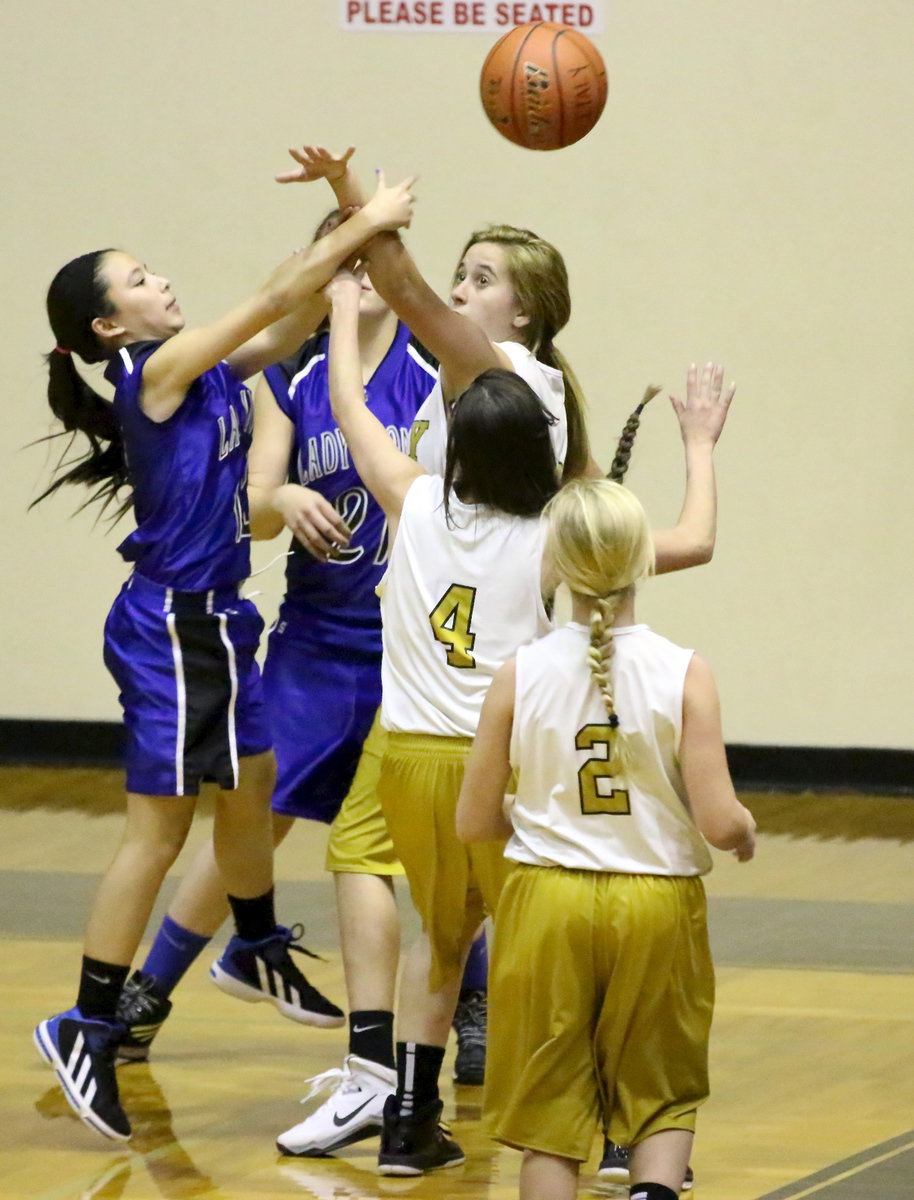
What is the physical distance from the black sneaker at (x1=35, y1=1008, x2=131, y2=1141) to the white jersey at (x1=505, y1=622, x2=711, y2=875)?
125 cm

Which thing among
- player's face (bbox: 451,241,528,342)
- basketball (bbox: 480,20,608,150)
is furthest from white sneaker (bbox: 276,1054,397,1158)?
basketball (bbox: 480,20,608,150)

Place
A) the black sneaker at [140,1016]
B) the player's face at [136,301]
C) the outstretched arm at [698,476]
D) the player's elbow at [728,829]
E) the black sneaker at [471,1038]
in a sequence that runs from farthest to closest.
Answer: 1. the black sneaker at [140,1016]
2. the black sneaker at [471,1038]
3. the player's face at [136,301]
4. the outstretched arm at [698,476]
5. the player's elbow at [728,829]

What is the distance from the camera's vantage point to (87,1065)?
3.71 metres

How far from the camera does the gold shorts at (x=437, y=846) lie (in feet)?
10.9

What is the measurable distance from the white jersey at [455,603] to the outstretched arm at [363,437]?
0.04 metres

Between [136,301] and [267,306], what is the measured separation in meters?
0.39

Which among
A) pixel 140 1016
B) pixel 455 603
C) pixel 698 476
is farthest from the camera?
pixel 140 1016

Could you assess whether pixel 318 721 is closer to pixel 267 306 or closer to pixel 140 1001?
pixel 140 1001

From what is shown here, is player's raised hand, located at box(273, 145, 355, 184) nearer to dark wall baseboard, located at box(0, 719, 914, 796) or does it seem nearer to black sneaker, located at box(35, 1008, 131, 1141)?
black sneaker, located at box(35, 1008, 131, 1141)

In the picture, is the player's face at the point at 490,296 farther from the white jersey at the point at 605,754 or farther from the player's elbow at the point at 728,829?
the player's elbow at the point at 728,829

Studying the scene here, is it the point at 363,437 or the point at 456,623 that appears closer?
the point at 456,623

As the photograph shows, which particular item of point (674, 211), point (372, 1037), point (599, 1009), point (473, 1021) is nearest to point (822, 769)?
point (674, 211)

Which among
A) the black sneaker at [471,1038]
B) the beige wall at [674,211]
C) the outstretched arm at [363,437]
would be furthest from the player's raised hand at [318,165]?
the beige wall at [674,211]

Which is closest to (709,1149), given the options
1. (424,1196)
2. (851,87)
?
(424,1196)
